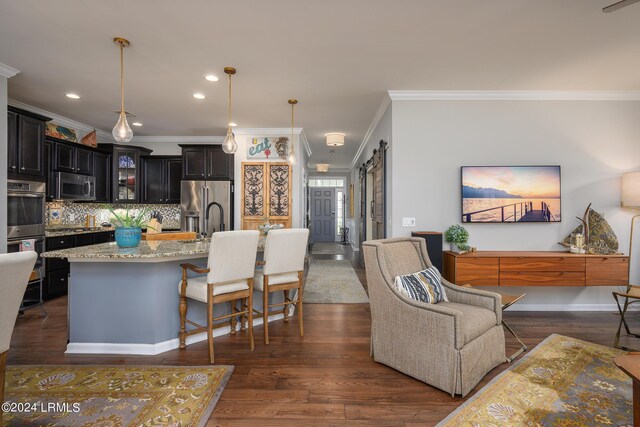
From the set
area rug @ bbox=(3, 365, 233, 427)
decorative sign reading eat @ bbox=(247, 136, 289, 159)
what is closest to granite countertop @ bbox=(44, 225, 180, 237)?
area rug @ bbox=(3, 365, 233, 427)

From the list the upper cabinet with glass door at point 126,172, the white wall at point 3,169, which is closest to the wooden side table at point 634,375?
the white wall at point 3,169

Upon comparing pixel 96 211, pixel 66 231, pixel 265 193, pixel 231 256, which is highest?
pixel 265 193

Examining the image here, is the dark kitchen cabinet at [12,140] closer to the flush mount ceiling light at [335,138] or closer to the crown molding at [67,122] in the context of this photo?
the crown molding at [67,122]

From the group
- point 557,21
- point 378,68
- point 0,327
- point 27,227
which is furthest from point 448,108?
point 27,227

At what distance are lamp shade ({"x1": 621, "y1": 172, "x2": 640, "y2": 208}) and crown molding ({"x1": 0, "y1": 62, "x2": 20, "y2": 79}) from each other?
23.0 feet

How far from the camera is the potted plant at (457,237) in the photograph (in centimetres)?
368

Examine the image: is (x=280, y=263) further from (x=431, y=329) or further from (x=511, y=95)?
(x=511, y=95)

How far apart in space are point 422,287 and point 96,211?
6289 mm

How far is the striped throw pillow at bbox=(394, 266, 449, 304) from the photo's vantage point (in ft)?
8.09

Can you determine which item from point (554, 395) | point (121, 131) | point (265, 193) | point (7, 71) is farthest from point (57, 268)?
point (554, 395)

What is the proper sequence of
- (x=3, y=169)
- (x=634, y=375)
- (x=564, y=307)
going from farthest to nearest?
(x=564, y=307), (x=3, y=169), (x=634, y=375)

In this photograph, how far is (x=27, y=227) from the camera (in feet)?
13.0

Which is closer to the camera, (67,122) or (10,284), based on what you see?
(10,284)

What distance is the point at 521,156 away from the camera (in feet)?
13.2
